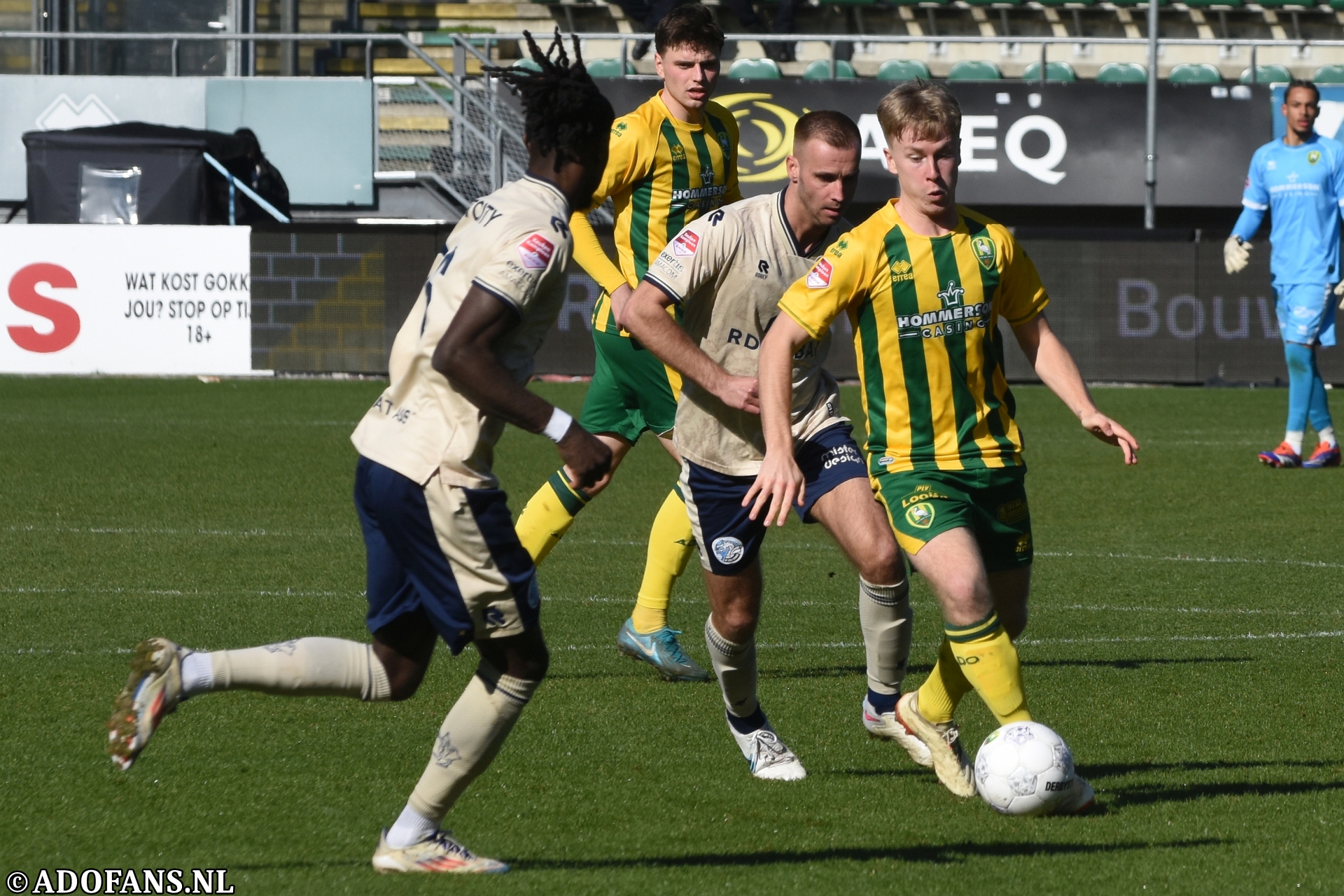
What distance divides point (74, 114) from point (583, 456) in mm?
Answer: 20569

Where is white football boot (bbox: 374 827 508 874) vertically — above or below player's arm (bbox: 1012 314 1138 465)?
below

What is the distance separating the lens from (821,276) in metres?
4.46

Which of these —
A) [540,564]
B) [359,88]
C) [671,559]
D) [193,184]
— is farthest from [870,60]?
[671,559]

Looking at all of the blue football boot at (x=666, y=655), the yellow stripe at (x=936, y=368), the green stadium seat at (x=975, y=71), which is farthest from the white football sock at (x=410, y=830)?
the green stadium seat at (x=975, y=71)

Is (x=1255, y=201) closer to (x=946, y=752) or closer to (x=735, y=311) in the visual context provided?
(x=735, y=311)

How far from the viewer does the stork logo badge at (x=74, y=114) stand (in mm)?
22266

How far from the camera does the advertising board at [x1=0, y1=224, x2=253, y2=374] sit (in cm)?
1728

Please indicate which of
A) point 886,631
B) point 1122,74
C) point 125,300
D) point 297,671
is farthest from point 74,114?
point 297,671

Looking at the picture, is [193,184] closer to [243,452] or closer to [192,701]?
[243,452]

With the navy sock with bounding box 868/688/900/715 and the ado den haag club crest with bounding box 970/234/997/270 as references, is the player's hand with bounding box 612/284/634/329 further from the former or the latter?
the navy sock with bounding box 868/688/900/715

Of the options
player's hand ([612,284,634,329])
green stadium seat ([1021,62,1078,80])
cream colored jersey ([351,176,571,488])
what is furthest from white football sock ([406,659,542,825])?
green stadium seat ([1021,62,1078,80])

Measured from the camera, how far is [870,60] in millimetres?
23328

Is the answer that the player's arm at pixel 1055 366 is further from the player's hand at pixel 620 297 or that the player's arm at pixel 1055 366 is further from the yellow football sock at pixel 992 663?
the player's hand at pixel 620 297

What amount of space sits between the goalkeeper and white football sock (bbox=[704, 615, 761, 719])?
7.60 meters
